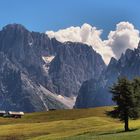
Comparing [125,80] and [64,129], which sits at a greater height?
[125,80]

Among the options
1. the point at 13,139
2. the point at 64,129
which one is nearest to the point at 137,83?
the point at 64,129

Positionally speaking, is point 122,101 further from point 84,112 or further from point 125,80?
point 84,112

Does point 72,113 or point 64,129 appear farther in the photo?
point 72,113

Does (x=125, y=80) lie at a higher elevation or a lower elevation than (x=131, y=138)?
higher

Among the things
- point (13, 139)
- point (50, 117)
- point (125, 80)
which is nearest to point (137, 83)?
point (125, 80)

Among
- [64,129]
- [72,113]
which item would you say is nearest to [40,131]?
[64,129]

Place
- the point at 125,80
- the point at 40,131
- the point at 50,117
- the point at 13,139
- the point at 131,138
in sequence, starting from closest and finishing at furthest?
the point at 131,138 → the point at 13,139 → the point at 125,80 → the point at 40,131 → the point at 50,117

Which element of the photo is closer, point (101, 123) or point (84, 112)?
point (101, 123)

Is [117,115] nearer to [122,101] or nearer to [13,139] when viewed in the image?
[122,101]

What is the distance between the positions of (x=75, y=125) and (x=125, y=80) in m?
24.3

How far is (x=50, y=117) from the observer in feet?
625

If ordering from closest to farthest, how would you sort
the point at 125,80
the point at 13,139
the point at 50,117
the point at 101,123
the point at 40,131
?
the point at 13,139 < the point at 125,80 < the point at 40,131 < the point at 101,123 < the point at 50,117

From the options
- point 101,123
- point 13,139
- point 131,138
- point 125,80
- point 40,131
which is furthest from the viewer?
point 101,123

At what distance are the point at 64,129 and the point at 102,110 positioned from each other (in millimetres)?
71940
